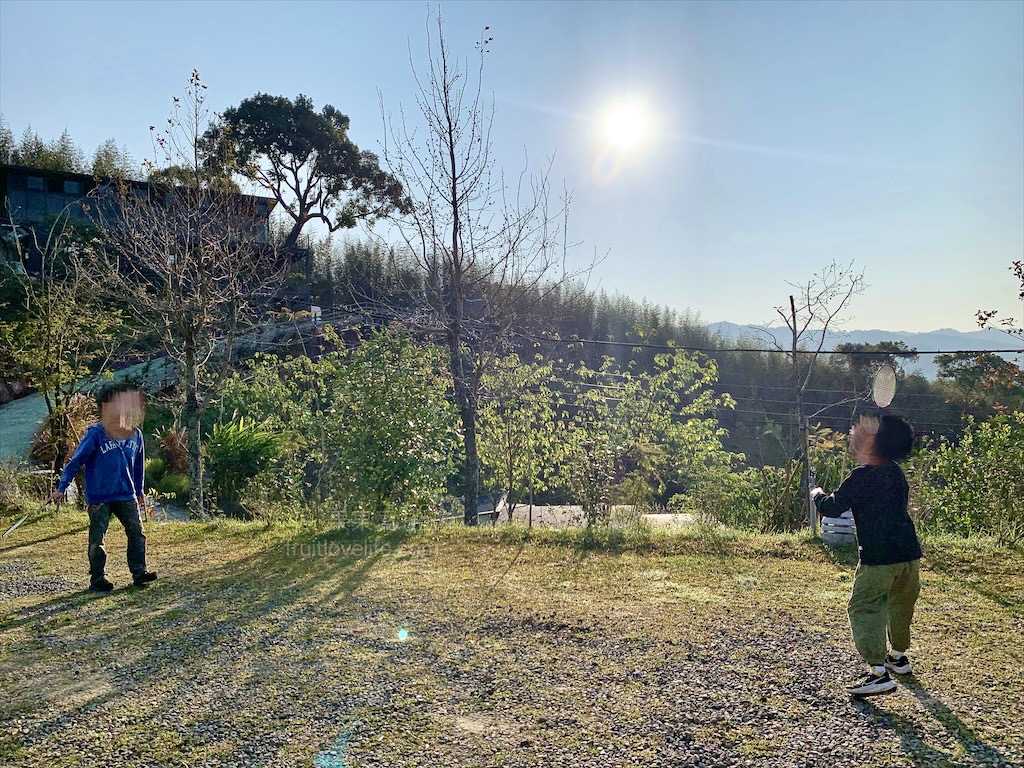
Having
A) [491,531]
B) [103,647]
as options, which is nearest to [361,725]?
[103,647]

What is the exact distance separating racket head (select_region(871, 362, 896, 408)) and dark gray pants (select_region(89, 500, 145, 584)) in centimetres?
519

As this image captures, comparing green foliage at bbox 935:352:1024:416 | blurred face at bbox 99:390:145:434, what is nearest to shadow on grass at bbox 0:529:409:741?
blurred face at bbox 99:390:145:434

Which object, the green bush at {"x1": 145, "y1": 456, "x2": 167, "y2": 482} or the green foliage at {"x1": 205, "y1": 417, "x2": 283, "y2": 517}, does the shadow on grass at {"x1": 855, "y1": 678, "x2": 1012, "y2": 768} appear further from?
the green bush at {"x1": 145, "y1": 456, "x2": 167, "y2": 482}

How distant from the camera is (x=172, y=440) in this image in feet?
37.3

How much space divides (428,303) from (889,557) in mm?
4793

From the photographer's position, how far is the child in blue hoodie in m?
4.39

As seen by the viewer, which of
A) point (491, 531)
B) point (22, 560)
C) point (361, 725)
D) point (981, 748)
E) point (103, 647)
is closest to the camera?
point (981, 748)

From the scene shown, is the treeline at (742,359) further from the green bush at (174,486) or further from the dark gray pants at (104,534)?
the green bush at (174,486)

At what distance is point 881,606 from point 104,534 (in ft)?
14.9

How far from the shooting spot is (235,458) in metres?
8.94

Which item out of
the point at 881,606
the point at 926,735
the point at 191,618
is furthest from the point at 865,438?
the point at 191,618

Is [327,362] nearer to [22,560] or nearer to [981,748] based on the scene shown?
[22,560]

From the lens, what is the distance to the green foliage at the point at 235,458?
8930 mm

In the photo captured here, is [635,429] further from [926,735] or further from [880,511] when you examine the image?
[926,735]
